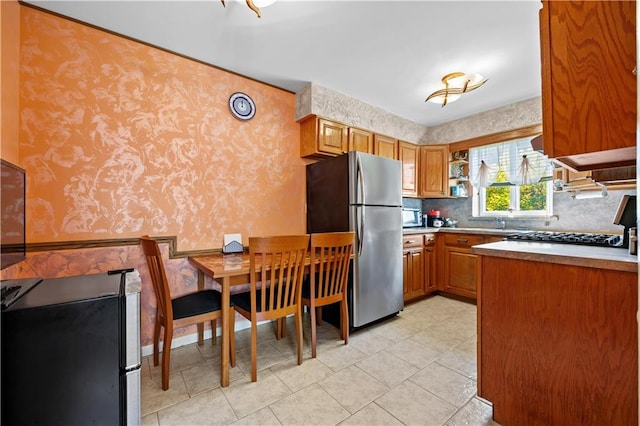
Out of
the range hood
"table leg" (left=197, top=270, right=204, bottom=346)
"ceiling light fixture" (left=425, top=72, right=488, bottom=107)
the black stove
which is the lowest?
"table leg" (left=197, top=270, right=204, bottom=346)

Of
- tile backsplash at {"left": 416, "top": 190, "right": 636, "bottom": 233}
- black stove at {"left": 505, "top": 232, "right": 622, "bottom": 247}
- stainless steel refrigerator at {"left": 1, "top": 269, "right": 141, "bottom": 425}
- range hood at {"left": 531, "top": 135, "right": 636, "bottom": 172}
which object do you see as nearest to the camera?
stainless steel refrigerator at {"left": 1, "top": 269, "right": 141, "bottom": 425}

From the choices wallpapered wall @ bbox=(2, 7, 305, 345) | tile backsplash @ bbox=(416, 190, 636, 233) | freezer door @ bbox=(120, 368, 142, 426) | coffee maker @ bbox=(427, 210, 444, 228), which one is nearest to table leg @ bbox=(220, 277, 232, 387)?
freezer door @ bbox=(120, 368, 142, 426)

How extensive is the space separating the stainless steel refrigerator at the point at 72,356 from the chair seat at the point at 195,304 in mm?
674

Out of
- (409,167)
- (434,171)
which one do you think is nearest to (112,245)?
(409,167)

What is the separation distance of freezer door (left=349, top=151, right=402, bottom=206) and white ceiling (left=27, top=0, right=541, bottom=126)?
85 cm

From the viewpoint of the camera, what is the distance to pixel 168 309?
175cm

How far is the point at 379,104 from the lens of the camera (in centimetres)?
340

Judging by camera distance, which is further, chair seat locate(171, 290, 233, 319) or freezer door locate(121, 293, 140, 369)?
chair seat locate(171, 290, 233, 319)

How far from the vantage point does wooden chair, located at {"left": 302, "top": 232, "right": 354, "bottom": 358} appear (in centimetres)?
213

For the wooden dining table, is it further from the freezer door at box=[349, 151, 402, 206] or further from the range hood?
the range hood

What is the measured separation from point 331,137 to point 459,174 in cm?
217

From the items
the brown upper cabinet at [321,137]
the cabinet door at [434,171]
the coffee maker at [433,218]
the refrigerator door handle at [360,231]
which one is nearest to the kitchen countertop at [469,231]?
the coffee maker at [433,218]

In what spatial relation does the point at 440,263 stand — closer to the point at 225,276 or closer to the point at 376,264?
the point at 376,264

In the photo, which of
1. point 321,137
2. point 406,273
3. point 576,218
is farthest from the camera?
point 406,273
